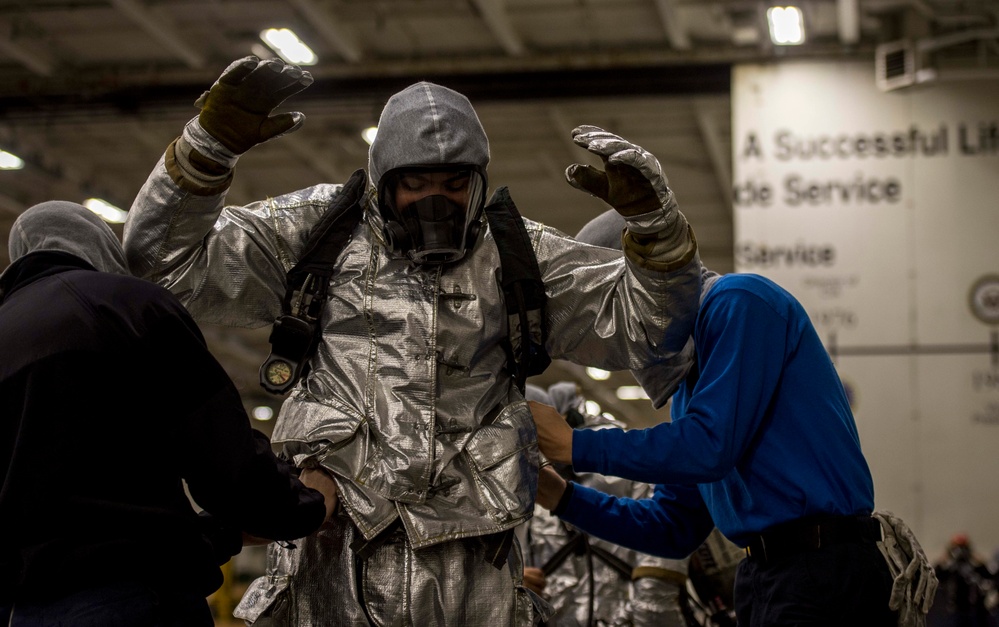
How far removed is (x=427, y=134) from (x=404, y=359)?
0.58 m

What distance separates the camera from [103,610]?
7.73 ft

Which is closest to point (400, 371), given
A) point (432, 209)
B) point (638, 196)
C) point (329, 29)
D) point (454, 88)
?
point (432, 209)

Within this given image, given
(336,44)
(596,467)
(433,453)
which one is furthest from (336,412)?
(336,44)

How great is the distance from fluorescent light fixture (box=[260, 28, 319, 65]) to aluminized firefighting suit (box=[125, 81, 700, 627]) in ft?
23.3

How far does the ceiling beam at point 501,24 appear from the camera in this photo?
9461mm

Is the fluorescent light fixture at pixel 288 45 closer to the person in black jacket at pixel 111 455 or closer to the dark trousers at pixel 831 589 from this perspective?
the person in black jacket at pixel 111 455

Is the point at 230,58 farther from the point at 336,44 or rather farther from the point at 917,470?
the point at 917,470

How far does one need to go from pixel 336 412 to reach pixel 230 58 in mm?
8723

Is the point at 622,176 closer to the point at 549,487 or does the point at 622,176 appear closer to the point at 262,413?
the point at 549,487

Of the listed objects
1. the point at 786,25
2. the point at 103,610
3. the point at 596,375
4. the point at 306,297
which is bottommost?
the point at 596,375

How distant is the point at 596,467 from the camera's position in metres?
3.03

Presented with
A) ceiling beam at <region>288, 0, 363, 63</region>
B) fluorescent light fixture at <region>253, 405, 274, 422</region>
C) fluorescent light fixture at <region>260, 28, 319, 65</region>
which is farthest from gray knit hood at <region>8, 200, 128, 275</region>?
fluorescent light fixture at <region>253, 405, 274, 422</region>

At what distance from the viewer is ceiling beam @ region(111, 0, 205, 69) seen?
949 cm

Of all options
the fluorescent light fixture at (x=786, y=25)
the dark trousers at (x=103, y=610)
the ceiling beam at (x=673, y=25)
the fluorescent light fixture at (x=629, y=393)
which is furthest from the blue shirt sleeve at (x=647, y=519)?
the fluorescent light fixture at (x=629, y=393)
